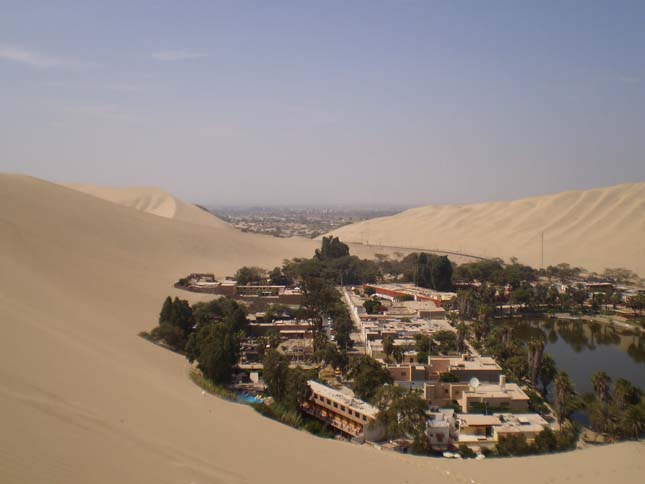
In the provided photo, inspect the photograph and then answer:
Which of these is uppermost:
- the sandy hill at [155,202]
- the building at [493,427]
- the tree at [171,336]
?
the sandy hill at [155,202]

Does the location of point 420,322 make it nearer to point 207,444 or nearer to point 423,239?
point 207,444

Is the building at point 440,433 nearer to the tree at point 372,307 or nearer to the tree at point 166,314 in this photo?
the tree at point 166,314

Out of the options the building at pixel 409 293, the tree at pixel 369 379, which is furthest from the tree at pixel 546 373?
the building at pixel 409 293

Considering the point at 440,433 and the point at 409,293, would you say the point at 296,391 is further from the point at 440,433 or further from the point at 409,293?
the point at 409,293

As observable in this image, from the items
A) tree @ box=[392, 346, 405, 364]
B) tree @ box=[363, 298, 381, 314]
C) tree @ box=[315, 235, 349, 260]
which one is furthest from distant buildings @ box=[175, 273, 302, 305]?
tree @ box=[392, 346, 405, 364]

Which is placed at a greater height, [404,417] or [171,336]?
[171,336]

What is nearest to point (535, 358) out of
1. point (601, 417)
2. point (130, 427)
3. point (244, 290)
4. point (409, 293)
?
point (601, 417)
